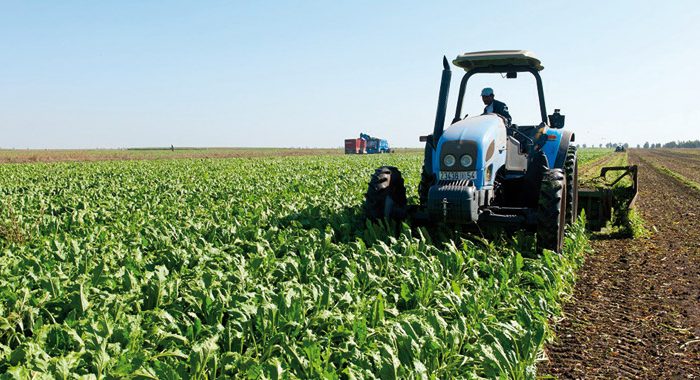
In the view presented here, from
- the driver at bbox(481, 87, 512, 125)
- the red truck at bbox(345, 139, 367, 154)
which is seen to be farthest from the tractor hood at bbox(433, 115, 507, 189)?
the red truck at bbox(345, 139, 367, 154)

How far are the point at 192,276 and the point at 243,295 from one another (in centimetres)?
110

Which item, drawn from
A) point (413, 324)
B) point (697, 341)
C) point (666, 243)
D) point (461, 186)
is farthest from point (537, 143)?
point (413, 324)

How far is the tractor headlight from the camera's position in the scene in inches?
256

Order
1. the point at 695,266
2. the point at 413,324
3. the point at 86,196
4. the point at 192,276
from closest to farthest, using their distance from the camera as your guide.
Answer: the point at 413,324 < the point at 192,276 < the point at 695,266 < the point at 86,196

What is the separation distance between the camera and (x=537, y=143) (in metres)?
7.85

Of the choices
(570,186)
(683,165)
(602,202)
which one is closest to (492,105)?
(570,186)

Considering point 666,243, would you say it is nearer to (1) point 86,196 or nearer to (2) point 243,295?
(2) point 243,295

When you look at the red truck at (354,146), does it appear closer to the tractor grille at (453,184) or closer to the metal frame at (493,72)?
the metal frame at (493,72)

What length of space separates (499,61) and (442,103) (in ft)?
3.81

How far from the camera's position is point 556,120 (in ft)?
27.5

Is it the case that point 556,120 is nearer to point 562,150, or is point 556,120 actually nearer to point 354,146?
point 562,150

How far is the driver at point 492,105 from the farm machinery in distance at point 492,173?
0.14m

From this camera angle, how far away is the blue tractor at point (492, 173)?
6414 millimetres

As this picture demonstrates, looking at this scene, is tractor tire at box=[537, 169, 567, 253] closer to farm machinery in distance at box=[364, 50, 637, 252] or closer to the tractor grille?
farm machinery in distance at box=[364, 50, 637, 252]
